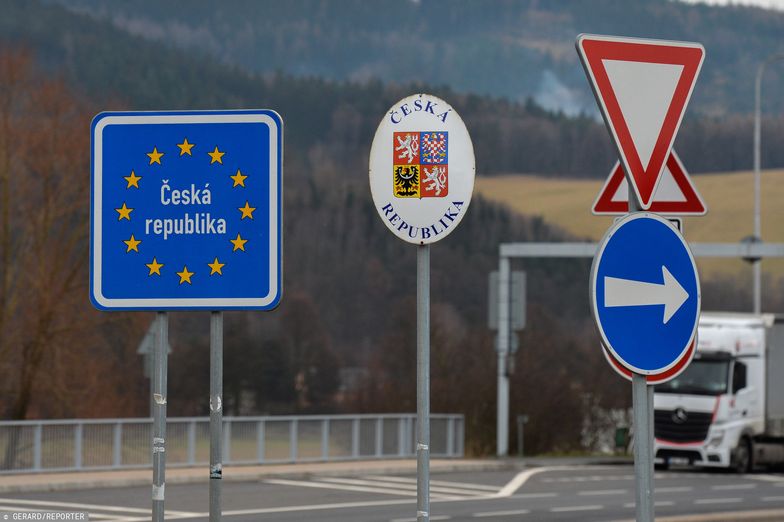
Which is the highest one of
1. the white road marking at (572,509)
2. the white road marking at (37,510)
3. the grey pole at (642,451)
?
the grey pole at (642,451)

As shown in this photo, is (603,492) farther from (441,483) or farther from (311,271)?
(311,271)

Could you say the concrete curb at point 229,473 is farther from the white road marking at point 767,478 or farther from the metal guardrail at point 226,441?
the white road marking at point 767,478

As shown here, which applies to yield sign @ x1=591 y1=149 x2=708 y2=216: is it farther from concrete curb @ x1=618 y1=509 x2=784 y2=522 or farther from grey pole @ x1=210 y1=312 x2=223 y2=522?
concrete curb @ x1=618 y1=509 x2=784 y2=522

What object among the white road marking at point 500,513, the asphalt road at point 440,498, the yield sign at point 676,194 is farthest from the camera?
the white road marking at point 500,513

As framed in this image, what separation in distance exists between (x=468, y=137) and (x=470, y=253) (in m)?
104

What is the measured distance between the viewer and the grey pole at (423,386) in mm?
6309

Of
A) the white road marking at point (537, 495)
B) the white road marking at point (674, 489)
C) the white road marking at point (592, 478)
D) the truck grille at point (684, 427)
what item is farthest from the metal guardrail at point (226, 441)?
the white road marking at point (674, 489)

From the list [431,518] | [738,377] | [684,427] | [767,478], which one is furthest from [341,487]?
[738,377]

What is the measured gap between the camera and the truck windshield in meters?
32.6

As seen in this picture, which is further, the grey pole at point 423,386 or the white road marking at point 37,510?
the white road marking at point 37,510

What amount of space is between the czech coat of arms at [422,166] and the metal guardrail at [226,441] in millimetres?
19642

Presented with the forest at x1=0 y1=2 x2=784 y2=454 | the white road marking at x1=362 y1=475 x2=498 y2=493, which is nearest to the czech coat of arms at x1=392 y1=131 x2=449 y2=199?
the forest at x1=0 y1=2 x2=784 y2=454

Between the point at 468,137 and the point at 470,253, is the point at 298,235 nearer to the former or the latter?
the point at 470,253

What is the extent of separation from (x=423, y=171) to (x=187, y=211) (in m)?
1.25
